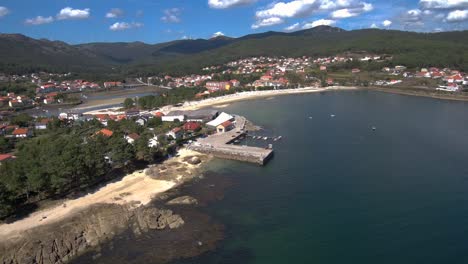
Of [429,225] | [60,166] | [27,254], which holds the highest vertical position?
[60,166]

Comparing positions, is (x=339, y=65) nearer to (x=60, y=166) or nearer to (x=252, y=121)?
(x=252, y=121)

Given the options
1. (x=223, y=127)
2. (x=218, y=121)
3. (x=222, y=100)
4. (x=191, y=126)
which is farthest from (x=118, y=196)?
(x=222, y=100)

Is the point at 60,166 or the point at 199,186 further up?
the point at 60,166

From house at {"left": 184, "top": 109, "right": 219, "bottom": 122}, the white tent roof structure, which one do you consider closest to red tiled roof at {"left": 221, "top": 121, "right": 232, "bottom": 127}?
the white tent roof structure

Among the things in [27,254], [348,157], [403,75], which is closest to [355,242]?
[348,157]

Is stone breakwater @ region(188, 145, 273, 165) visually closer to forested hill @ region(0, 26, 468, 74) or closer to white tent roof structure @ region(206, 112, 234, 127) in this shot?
white tent roof structure @ region(206, 112, 234, 127)

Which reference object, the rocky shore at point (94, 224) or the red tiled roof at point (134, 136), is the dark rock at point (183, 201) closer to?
the rocky shore at point (94, 224)
